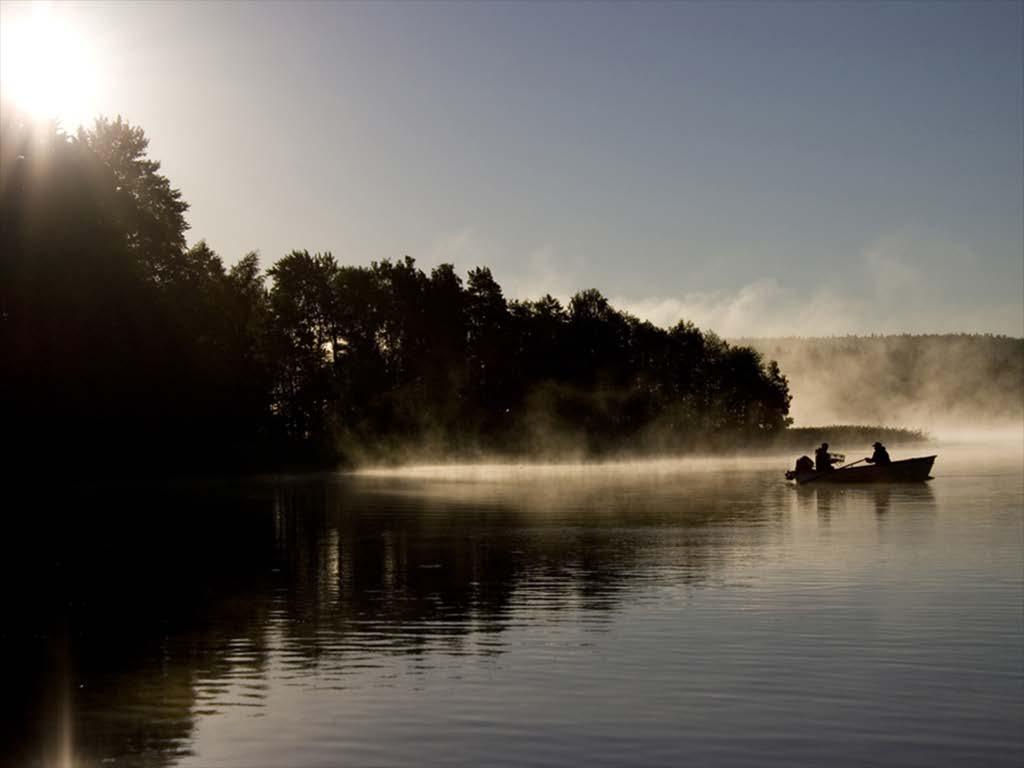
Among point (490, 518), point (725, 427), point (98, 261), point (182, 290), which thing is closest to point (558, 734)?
point (490, 518)

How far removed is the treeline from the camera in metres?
82.3

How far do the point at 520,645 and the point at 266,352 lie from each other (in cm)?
11232

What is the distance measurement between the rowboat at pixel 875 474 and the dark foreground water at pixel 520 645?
2510 cm

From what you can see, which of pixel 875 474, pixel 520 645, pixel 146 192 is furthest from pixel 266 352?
pixel 520 645

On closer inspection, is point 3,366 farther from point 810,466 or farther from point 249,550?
point 810,466

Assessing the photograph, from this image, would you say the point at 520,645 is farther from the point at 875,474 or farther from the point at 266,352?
the point at 266,352

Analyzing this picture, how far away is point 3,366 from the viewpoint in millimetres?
78188

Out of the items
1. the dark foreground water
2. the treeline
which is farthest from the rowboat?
the treeline

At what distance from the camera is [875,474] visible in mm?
77500

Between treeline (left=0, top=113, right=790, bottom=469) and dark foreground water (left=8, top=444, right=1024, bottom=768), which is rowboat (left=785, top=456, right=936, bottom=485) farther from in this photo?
treeline (left=0, top=113, right=790, bottom=469)

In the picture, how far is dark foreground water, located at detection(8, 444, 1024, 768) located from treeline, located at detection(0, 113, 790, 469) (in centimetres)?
3569

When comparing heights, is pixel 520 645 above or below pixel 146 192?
below

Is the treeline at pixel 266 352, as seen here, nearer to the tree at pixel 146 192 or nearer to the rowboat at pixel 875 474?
the tree at pixel 146 192

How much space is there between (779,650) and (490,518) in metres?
33.6
